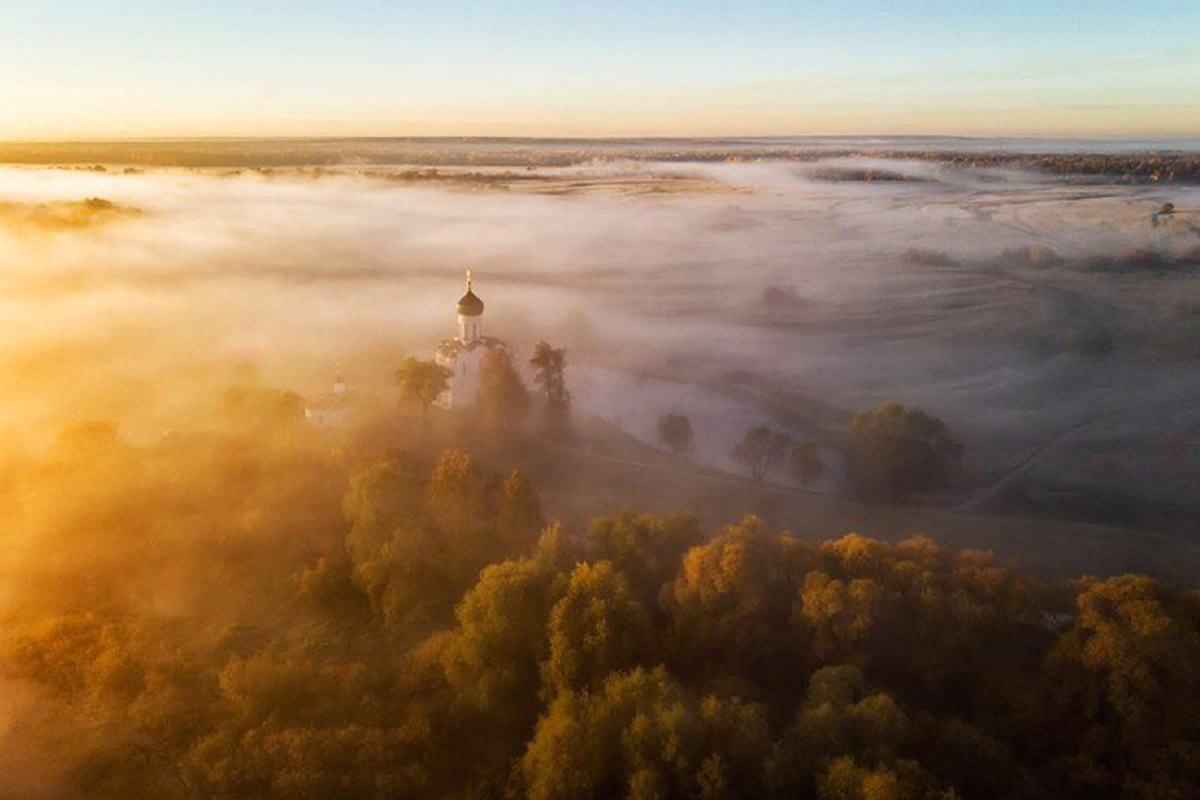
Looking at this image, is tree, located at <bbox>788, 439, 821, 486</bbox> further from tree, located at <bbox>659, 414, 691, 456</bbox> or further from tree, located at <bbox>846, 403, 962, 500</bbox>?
tree, located at <bbox>659, 414, 691, 456</bbox>

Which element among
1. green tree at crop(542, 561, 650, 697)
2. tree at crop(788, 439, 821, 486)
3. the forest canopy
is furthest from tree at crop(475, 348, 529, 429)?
green tree at crop(542, 561, 650, 697)

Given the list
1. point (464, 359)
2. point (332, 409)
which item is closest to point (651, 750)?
point (332, 409)

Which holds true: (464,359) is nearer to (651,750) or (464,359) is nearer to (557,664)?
(557,664)

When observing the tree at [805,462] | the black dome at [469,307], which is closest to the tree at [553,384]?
the black dome at [469,307]

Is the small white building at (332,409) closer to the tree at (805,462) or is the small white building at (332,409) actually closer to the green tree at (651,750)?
the tree at (805,462)

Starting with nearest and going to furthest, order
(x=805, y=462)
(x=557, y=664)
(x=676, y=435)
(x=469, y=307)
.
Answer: (x=557, y=664)
(x=805, y=462)
(x=676, y=435)
(x=469, y=307)

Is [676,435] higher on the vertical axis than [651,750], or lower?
lower
